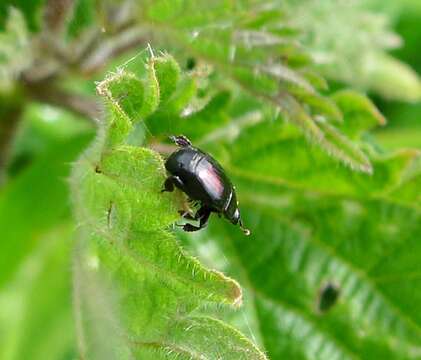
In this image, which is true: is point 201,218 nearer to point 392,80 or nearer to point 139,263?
point 139,263

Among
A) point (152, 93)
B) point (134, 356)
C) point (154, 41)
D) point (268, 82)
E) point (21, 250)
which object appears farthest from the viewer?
point (21, 250)

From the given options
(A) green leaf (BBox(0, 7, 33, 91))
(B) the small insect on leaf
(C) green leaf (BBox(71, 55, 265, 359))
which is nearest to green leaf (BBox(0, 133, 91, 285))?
(A) green leaf (BBox(0, 7, 33, 91))

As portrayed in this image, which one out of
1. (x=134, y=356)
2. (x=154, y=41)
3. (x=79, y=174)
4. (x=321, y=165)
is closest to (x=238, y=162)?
(x=321, y=165)

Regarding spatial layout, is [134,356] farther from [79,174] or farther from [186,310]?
[79,174]

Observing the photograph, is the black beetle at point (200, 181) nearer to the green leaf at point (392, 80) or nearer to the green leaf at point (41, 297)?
the green leaf at point (41, 297)

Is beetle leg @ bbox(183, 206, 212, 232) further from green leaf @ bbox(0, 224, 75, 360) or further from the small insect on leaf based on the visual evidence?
green leaf @ bbox(0, 224, 75, 360)

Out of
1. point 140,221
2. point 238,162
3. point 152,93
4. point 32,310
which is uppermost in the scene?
point 152,93

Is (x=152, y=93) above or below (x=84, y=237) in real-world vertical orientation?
above

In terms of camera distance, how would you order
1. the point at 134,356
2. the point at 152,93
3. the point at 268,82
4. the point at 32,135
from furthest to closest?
→ the point at 32,135, the point at 268,82, the point at 152,93, the point at 134,356
